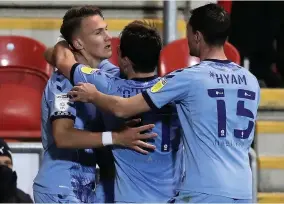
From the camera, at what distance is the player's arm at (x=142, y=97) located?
3695mm

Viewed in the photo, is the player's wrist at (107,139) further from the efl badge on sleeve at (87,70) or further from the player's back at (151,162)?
the efl badge on sleeve at (87,70)

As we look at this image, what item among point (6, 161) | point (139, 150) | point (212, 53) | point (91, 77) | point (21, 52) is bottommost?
point (6, 161)

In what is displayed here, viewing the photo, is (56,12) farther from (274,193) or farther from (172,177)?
(172,177)

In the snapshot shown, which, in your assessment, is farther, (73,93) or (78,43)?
(78,43)

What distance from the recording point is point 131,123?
3873mm

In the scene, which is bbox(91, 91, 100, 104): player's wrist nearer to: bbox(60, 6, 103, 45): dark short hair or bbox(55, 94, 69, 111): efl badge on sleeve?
bbox(55, 94, 69, 111): efl badge on sleeve

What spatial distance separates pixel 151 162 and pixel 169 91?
39 cm

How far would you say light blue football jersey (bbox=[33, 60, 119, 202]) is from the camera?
400 cm

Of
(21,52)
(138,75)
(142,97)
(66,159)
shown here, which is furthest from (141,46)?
(21,52)

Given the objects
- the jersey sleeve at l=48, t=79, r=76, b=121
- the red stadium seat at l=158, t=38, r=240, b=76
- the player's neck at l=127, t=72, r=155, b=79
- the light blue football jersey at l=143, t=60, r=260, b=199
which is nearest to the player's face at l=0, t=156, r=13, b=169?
the jersey sleeve at l=48, t=79, r=76, b=121

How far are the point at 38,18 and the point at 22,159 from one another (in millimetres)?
2407

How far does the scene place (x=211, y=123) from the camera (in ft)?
12.1

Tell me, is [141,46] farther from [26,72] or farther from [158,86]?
[26,72]

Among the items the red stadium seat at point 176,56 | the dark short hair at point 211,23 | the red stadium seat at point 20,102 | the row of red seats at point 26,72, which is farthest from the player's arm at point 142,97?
the red stadium seat at point 176,56
